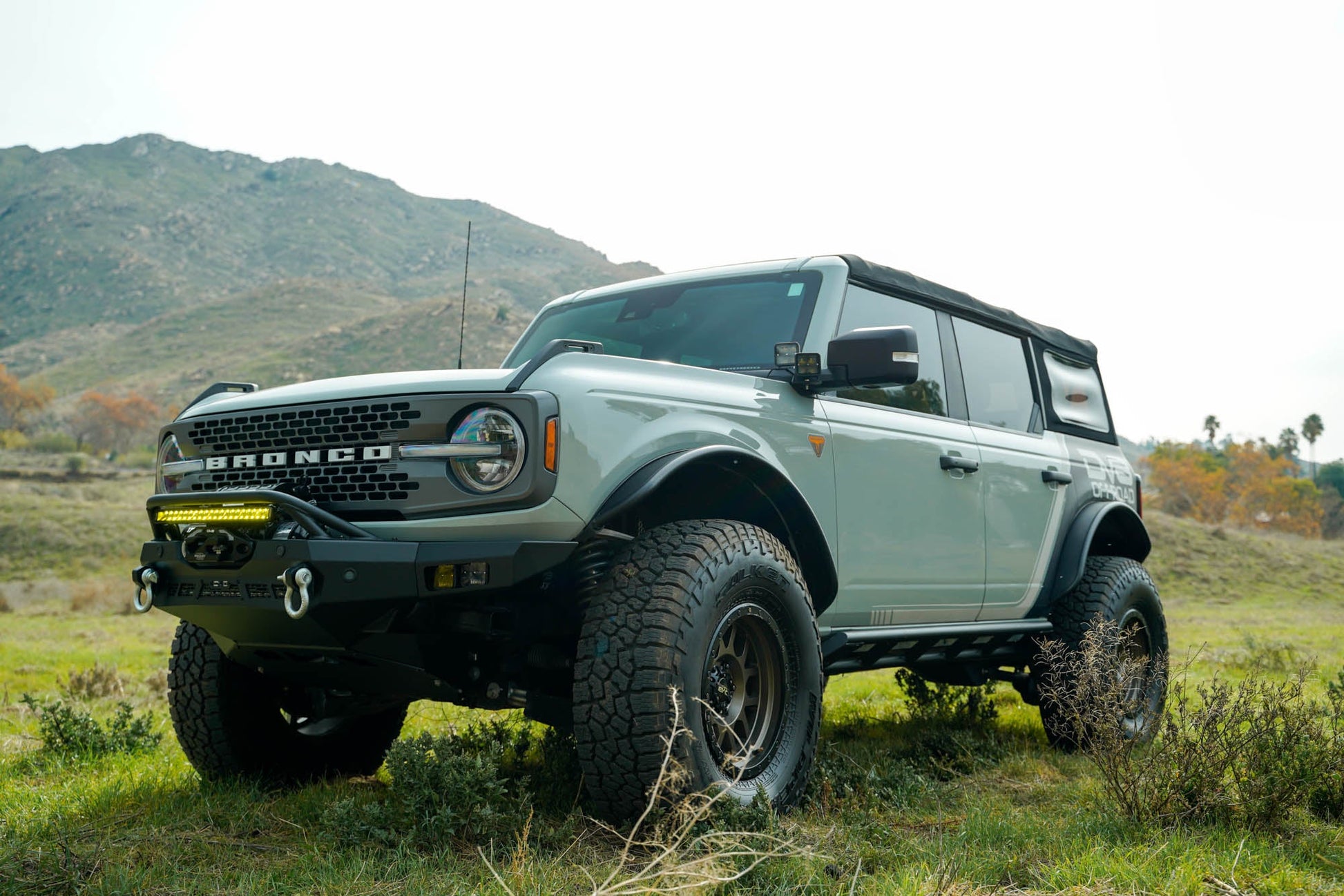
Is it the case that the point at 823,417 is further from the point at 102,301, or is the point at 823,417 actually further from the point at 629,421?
the point at 102,301

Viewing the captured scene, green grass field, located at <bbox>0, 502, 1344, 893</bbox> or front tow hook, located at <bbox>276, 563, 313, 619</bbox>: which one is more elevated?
front tow hook, located at <bbox>276, 563, 313, 619</bbox>

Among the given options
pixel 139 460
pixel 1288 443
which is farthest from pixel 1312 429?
pixel 139 460

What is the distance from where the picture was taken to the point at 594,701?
10.1 ft

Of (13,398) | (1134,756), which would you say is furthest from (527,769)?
(13,398)

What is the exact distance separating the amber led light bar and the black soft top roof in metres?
2.54

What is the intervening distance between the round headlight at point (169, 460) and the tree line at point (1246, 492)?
7490 cm

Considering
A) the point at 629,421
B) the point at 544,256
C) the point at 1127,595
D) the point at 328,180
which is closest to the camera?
the point at 629,421

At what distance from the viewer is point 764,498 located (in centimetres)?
375

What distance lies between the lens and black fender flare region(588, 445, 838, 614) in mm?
3135

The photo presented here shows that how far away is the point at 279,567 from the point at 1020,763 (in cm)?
343

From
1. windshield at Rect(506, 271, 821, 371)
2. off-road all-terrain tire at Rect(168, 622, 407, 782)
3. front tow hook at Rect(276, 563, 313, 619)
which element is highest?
windshield at Rect(506, 271, 821, 371)

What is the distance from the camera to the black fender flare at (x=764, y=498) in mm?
3135

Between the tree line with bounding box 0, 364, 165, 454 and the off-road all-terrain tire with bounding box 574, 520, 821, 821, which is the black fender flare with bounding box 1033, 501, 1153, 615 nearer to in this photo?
the off-road all-terrain tire with bounding box 574, 520, 821, 821

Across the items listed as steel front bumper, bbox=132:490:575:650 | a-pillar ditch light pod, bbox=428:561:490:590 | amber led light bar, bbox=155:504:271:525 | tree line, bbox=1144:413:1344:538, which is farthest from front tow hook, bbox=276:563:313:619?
tree line, bbox=1144:413:1344:538
